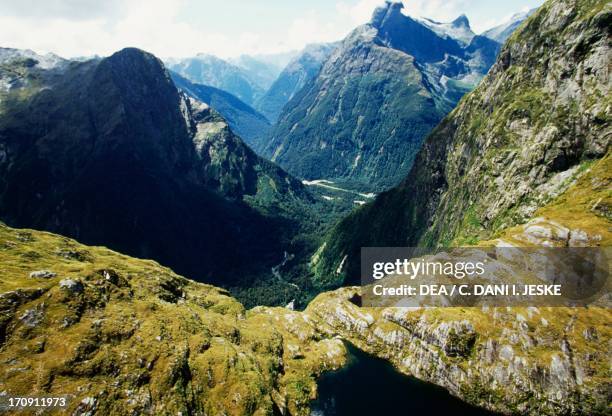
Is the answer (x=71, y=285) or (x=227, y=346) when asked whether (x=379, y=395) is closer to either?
(x=227, y=346)

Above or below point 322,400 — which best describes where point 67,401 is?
above

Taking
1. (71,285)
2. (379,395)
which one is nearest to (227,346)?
(71,285)

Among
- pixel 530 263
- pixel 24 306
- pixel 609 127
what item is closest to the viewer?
pixel 24 306

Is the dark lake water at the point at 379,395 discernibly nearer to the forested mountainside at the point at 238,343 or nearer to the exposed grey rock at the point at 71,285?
the forested mountainside at the point at 238,343

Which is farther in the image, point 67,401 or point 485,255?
point 485,255

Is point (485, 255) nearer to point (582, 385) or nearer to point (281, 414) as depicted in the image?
point (582, 385)

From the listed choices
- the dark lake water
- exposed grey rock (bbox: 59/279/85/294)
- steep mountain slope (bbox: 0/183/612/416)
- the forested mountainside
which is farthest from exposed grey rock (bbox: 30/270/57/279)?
the dark lake water

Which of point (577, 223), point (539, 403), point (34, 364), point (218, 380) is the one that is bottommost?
point (539, 403)

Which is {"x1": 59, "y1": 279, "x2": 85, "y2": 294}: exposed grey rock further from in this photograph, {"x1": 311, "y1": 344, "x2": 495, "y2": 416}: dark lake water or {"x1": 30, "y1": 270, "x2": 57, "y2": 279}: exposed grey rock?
{"x1": 311, "y1": 344, "x2": 495, "y2": 416}: dark lake water

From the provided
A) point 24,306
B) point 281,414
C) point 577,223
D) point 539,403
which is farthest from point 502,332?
point 24,306
